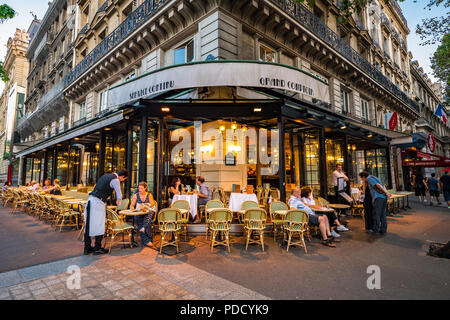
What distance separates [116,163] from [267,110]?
8.60 m

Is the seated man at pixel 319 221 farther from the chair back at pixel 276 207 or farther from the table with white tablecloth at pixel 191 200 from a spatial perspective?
the table with white tablecloth at pixel 191 200

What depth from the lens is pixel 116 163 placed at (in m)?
11.6

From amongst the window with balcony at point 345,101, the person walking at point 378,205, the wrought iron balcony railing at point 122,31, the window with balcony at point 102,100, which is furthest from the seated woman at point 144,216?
the window with balcony at point 345,101

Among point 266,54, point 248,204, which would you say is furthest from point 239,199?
point 266,54

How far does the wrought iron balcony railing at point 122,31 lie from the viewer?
9.84 m

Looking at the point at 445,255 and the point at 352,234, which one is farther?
the point at 352,234

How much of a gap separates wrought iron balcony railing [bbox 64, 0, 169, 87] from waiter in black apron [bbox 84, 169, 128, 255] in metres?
8.01

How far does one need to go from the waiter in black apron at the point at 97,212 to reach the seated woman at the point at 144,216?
831mm

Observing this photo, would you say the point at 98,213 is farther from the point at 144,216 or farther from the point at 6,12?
the point at 6,12

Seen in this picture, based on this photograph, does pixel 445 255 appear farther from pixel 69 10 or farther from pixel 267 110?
pixel 69 10

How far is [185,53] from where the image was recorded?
9508 millimetres

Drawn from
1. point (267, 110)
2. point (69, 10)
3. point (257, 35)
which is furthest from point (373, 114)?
point (69, 10)

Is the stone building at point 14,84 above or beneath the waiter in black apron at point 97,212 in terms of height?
above

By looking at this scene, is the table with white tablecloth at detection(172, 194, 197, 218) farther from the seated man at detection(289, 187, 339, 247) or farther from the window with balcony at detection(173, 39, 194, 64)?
the window with balcony at detection(173, 39, 194, 64)
